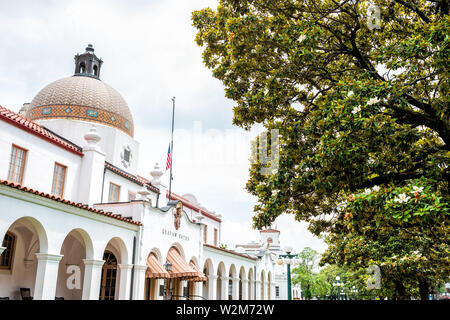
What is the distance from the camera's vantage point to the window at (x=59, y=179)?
18.5m

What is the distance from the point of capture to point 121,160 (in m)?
25.0

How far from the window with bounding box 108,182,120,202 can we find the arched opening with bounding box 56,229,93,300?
3518 millimetres

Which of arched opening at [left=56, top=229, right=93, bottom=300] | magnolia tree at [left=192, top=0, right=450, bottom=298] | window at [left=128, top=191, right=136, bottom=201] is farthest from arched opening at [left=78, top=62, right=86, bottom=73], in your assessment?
magnolia tree at [left=192, top=0, right=450, bottom=298]

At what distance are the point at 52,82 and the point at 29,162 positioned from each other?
11208mm

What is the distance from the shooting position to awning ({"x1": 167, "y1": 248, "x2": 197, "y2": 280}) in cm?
2006

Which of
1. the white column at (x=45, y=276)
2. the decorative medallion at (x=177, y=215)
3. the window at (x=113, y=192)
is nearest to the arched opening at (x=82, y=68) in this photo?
the window at (x=113, y=192)

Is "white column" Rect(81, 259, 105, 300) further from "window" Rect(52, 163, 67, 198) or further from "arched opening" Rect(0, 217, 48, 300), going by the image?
"window" Rect(52, 163, 67, 198)

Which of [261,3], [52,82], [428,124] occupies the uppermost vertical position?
[52,82]

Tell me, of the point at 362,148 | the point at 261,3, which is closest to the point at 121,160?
the point at 261,3

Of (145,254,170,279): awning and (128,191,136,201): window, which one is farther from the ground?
(128,191,136,201): window

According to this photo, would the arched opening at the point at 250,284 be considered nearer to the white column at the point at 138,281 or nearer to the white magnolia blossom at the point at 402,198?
the white column at the point at 138,281

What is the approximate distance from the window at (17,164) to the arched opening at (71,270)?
3504 mm

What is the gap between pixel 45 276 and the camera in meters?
13.1
